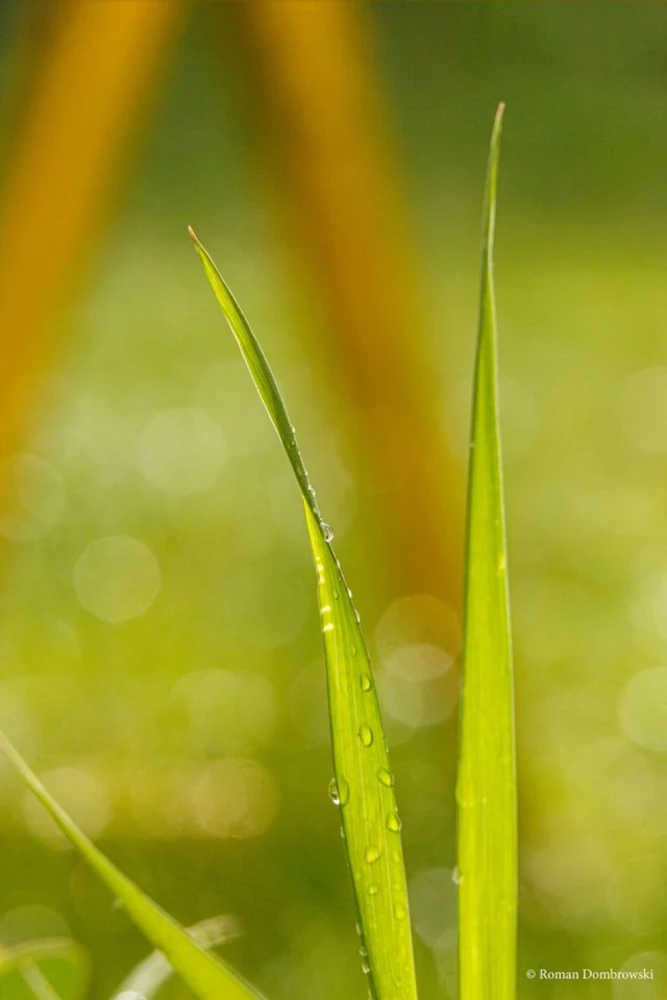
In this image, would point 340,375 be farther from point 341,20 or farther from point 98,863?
point 98,863

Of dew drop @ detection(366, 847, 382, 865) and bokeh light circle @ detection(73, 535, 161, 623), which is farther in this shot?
bokeh light circle @ detection(73, 535, 161, 623)

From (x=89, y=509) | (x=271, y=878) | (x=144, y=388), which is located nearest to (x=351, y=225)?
(x=271, y=878)

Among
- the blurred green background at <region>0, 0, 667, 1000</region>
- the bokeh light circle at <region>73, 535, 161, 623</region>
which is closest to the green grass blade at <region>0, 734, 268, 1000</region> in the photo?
the blurred green background at <region>0, 0, 667, 1000</region>

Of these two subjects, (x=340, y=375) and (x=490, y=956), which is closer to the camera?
(x=490, y=956)

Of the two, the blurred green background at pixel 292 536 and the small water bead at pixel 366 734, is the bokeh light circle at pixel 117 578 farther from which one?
the small water bead at pixel 366 734

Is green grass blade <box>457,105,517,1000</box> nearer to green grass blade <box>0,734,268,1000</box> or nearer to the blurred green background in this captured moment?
green grass blade <box>0,734,268,1000</box>

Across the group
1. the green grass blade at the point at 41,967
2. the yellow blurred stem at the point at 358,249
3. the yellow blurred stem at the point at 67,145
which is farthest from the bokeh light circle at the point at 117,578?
the green grass blade at the point at 41,967
